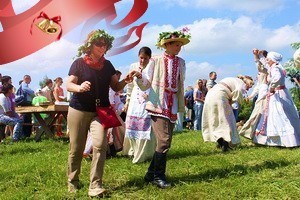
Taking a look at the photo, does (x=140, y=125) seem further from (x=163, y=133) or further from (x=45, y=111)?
(x=45, y=111)

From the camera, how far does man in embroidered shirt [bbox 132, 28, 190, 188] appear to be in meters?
5.11

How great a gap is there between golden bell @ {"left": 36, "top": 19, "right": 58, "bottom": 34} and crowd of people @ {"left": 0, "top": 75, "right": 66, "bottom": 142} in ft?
10.5

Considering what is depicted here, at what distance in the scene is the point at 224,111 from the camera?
8.07 metres

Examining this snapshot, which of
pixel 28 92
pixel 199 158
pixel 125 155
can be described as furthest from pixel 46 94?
pixel 199 158

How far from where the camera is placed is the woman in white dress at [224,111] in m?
7.89

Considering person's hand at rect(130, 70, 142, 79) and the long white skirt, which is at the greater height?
person's hand at rect(130, 70, 142, 79)

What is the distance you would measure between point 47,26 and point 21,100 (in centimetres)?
494

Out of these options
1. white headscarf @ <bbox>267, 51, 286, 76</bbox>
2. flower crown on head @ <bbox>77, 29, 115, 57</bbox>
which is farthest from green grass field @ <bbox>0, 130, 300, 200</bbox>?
white headscarf @ <bbox>267, 51, 286, 76</bbox>

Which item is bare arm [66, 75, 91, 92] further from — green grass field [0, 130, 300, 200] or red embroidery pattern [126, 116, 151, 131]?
red embroidery pattern [126, 116, 151, 131]

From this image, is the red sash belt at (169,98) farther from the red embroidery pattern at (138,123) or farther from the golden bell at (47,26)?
the golden bell at (47,26)

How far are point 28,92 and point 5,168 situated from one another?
20.3 feet

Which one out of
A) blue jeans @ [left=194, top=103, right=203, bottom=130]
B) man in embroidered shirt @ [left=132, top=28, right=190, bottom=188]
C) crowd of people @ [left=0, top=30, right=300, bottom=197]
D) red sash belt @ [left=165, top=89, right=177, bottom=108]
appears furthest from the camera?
blue jeans @ [left=194, top=103, right=203, bottom=130]

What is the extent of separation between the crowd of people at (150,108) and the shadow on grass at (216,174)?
193 millimetres

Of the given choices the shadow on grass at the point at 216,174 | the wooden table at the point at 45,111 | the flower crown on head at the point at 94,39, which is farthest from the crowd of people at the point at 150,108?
the wooden table at the point at 45,111
